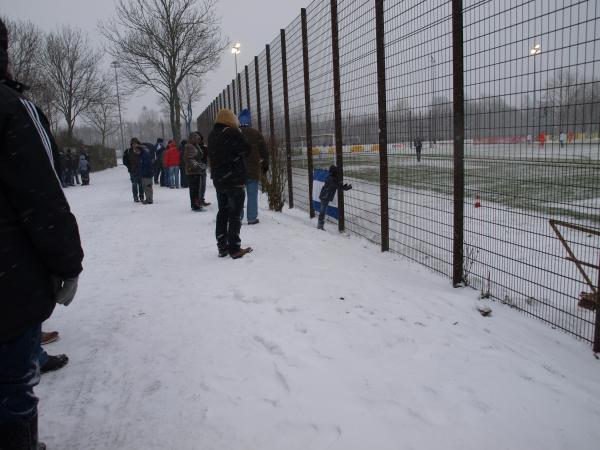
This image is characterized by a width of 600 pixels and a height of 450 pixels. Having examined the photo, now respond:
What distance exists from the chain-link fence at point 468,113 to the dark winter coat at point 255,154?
101 cm

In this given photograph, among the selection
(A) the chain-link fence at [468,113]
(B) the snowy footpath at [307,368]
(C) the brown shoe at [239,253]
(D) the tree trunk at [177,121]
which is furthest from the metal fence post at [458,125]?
(D) the tree trunk at [177,121]

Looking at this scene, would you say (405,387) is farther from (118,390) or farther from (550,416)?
(118,390)

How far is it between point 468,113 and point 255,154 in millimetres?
4116

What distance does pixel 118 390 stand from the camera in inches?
113

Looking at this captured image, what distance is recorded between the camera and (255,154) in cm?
774

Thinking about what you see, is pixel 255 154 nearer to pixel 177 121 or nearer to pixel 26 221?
pixel 26 221

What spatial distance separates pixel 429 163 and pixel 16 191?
4.53 meters

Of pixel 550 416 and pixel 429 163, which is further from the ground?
pixel 429 163

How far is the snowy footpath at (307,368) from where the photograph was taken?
2441mm

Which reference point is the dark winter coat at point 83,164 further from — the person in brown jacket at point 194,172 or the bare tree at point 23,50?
the person in brown jacket at point 194,172

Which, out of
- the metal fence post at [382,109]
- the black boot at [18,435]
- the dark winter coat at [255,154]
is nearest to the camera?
the black boot at [18,435]

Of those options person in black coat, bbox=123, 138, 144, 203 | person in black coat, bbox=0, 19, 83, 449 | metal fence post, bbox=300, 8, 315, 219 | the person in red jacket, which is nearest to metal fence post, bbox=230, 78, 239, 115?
the person in red jacket

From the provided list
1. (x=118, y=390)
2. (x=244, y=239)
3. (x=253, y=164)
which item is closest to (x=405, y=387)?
(x=118, y=390)

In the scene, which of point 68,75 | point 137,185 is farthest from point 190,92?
point 137,185
